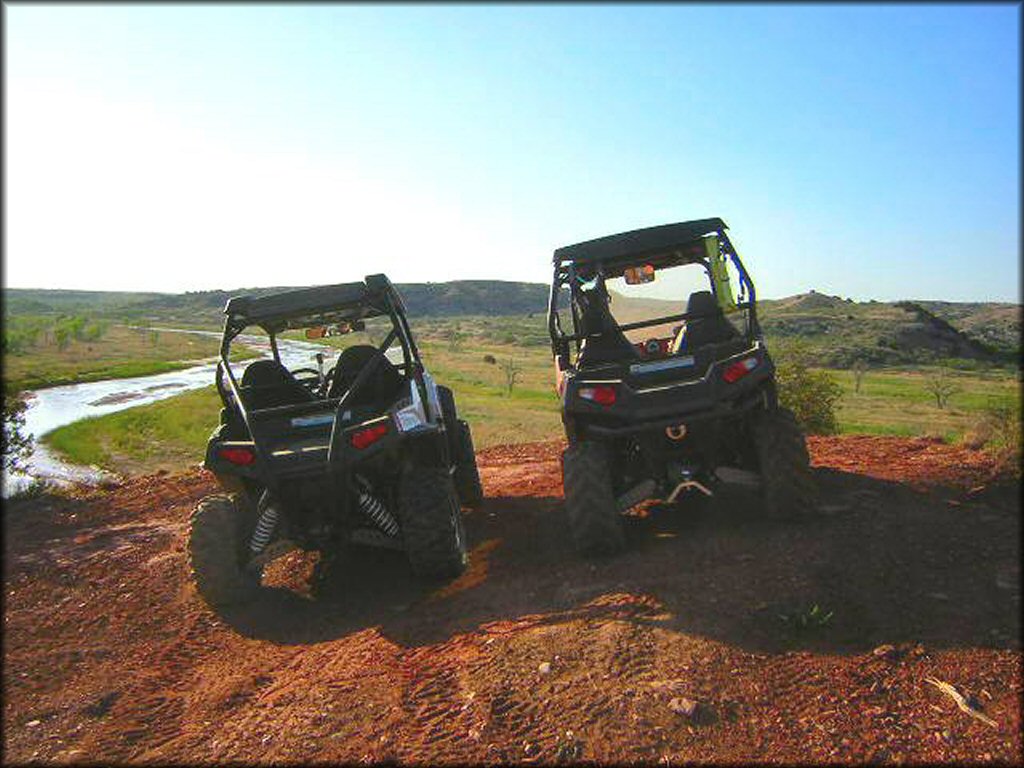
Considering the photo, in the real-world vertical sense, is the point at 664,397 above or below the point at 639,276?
below

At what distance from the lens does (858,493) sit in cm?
685

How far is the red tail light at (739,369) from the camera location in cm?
614

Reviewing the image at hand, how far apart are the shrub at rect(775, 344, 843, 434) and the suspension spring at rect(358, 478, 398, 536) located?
465 inches

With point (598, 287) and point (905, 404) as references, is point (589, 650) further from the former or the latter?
point (905, 404)

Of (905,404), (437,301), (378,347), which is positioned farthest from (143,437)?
(437,301)

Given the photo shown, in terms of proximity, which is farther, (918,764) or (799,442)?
(799,442)

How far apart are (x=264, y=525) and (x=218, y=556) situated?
478 mm

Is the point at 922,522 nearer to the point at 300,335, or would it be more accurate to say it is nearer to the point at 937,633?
the point at 937,633

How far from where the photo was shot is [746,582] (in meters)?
5.04

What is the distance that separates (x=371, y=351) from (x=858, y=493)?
5033 millimetres

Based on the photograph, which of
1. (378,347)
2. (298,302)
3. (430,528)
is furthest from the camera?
(378,347)

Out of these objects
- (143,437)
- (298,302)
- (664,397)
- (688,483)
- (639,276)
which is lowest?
(143,437)

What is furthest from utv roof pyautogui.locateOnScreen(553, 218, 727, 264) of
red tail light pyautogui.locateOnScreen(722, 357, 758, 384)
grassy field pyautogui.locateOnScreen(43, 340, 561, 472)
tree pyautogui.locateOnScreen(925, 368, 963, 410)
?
tree pyautogui.locateOnScreen(925, 368, 963, 410)

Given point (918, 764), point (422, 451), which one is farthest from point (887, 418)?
point (918, 764)
